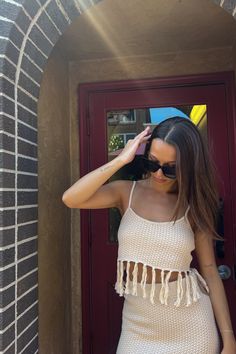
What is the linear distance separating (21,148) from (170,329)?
1044 mm

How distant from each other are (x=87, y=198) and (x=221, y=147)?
51.2 inches

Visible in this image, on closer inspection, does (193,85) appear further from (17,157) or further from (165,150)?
(17,157)

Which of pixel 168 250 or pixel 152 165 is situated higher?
pixel 152 165

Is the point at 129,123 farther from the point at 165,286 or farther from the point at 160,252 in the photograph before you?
the point at 165,286

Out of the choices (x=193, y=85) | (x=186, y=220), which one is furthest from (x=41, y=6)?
(x=193, y=85)

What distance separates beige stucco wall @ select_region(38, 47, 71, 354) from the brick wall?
0.41 metres

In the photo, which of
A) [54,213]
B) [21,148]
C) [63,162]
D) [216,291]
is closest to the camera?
[21,148]

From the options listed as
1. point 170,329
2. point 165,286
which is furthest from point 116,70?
point 170,329

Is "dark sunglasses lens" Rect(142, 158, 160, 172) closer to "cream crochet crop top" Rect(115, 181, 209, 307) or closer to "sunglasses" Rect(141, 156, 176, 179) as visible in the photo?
"sunglasses" Rect(141, 156, 176, 179)

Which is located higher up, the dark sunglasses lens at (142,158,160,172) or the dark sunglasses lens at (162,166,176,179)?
the dark sunglasses lens at (142,158,160,172)

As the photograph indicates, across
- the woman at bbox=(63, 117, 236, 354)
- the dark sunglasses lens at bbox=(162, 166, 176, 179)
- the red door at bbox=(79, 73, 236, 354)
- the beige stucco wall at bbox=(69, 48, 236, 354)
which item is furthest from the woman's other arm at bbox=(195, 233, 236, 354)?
the beige stucco wall at bbox=(69, 48, 236, 354)

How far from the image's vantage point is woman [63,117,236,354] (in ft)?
5.00

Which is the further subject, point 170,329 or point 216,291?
point 216,291

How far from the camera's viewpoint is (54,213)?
225 centimetres
